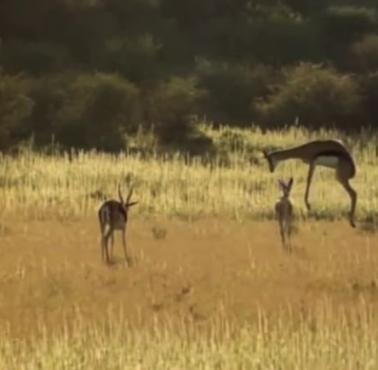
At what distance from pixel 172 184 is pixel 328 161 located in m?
2.70

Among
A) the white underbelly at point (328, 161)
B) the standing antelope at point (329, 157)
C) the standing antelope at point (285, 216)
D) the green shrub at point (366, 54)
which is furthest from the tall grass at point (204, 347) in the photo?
the green shrub at point (366, 54)

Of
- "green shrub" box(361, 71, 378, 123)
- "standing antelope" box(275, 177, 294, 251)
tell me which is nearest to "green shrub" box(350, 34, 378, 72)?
"green shrub" box(361, 71, 378, 123)

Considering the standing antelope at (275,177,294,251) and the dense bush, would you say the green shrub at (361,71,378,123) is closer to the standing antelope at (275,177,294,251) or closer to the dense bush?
the dense bush

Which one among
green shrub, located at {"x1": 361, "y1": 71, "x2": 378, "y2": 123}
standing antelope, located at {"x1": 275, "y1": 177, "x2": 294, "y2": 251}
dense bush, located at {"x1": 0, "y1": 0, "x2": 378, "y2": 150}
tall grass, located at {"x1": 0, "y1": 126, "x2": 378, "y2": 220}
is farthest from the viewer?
green shrub, located at {"x1": 361, "y1": 71, "x2": 378, "y2": 123}

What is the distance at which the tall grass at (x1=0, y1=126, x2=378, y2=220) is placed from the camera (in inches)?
656

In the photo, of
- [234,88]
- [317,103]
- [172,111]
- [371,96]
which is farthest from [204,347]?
[234,88]

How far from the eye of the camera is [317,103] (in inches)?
1231

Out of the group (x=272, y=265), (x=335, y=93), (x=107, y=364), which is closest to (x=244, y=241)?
(x=272, y=265)

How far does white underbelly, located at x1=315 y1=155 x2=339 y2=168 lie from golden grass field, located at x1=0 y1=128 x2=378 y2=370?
61 cm

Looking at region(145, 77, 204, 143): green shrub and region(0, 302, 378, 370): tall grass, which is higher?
region(145, 77, 204, 143): green shrub

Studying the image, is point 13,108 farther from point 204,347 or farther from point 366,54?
point 204,347

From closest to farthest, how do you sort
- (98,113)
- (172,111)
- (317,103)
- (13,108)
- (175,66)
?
(13,108) < (172,111) < (98,113) < (317,103) < (175,66)

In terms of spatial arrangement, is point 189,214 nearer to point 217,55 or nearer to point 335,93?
point 335,93

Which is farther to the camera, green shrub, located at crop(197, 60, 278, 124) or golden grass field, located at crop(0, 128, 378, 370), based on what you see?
green shrub, located at crop(197, 60, 278, 124)
